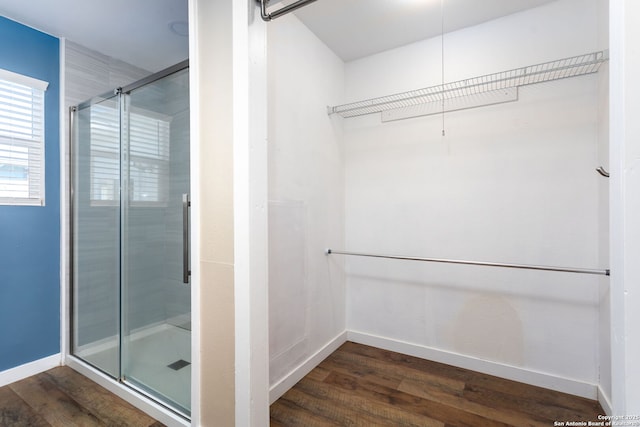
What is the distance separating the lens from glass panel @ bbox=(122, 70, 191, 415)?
1729 mm

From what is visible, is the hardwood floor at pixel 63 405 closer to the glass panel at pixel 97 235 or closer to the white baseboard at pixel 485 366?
the glass panel at pixel 97 235

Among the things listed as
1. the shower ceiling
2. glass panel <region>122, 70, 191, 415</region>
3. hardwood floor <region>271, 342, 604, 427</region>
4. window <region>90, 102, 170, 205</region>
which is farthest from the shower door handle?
the shower ceiling

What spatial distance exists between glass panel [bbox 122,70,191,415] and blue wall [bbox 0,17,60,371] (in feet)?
2.19

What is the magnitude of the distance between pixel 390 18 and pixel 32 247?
3017mm

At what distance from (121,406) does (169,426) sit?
43 centimetres

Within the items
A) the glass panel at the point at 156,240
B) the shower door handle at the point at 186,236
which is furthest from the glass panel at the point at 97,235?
the shower door handle at the point at 186,236

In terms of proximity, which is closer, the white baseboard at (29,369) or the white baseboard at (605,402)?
the white baseboard at (605,402)

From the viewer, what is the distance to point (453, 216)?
2199 millimetres

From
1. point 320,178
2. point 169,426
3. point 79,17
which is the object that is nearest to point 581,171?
point 320,178

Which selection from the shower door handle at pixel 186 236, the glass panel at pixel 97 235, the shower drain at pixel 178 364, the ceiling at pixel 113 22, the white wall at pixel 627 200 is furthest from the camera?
the glass panel at pixel 97 235

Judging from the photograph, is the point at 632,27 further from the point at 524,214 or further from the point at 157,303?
the point at 157,303

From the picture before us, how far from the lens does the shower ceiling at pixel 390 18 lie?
6.31 ft

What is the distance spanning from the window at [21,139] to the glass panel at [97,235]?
0.69 ft

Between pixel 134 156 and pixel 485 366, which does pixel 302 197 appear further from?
pixel 485 366
